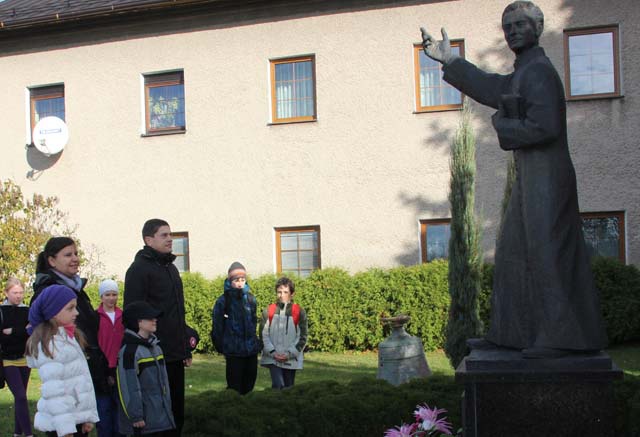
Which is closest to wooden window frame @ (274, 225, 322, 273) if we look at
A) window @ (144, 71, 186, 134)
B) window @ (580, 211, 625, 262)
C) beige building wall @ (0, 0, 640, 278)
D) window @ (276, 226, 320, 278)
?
window @ (276, 226, 320, 278)

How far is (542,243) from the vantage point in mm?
4566

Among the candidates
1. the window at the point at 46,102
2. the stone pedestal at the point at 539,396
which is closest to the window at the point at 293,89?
the window at the point at 46,102

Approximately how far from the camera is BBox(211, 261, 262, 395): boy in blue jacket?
28.0 ft

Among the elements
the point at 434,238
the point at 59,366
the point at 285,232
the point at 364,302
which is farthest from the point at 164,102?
the point at 59,366

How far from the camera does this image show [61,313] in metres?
5.32

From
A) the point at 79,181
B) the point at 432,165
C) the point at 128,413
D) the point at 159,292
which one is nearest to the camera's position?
the point at 128,413

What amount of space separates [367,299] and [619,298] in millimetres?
4415

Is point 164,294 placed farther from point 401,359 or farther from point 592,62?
point 592,62

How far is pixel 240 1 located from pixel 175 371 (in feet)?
40.0

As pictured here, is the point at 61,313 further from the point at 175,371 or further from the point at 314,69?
the point at 314,69

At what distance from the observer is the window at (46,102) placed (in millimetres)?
19094

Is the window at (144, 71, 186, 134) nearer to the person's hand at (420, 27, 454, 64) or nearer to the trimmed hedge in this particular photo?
the trimmed hedge

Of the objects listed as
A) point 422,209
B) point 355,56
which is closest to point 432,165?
point 422,209

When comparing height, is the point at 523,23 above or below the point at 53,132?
below
